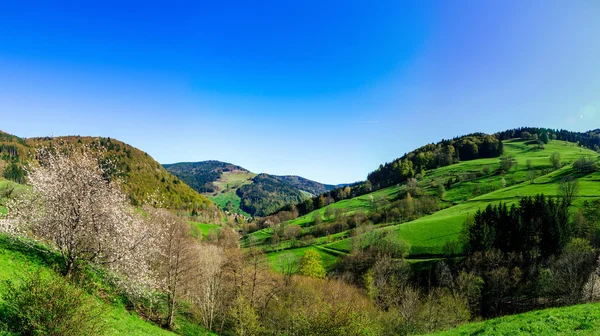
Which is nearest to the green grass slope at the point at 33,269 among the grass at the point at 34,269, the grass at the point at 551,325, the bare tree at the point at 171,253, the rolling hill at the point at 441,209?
the grass at the point at 34,269

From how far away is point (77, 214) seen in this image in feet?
67.1

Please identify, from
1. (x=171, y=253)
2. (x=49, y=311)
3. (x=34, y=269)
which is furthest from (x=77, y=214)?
(x=171, y=253)

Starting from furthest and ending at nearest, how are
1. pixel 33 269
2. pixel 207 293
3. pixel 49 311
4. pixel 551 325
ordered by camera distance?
pixel 207 293 < pixel 551 325 < pixel 33 269 < pixel 49 311

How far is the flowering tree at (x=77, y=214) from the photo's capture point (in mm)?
20484

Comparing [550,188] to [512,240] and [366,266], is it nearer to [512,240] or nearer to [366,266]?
[512,240]

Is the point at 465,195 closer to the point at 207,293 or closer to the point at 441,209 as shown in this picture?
the point at 441,209

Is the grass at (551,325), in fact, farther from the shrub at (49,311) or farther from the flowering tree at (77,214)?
the flowering tree at (77,214)

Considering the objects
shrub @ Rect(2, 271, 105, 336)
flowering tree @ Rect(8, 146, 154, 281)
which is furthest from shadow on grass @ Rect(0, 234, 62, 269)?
shrub @ Rect(2, 271, 105, 336)

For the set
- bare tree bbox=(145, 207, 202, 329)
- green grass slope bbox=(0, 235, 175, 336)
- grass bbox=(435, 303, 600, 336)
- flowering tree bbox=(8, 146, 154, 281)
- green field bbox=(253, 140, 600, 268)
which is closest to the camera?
green grass slope bbox=(0, 235, 175, 336)

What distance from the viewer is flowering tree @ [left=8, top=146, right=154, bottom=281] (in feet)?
67.2

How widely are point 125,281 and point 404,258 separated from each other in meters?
83.9

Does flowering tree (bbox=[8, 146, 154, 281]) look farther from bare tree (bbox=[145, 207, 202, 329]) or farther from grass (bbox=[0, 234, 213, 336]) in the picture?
bare tree (bbox=[145, 207, 202, 329])

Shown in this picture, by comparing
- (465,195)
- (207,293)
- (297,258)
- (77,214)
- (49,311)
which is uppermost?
(77,214)

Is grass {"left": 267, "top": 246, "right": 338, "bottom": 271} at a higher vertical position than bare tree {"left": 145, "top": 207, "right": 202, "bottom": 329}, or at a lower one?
lower
